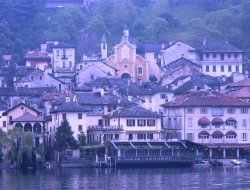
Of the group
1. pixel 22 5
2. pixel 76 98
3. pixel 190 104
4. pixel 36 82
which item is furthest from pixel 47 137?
pixel 22 5

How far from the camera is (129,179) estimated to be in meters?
99.4

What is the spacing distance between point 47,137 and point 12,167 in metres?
9.47

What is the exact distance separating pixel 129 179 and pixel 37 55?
7079cm

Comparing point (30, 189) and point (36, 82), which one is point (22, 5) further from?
point (30, 189)

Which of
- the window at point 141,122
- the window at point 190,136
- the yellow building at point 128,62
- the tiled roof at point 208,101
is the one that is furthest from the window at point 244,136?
the yellow building at point 128,62

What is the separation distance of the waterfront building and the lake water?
13.4 meters

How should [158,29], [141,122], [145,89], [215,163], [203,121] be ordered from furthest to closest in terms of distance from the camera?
[158,29] → [145,89] → [203,121] → [141,122] → [215,163]

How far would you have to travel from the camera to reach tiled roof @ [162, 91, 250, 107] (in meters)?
129

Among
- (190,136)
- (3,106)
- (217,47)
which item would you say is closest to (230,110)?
(190,136)

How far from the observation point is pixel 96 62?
506 feet

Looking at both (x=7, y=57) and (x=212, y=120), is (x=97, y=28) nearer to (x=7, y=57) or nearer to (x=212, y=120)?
(x=7, y=57)

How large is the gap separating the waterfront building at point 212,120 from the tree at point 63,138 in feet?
39.6

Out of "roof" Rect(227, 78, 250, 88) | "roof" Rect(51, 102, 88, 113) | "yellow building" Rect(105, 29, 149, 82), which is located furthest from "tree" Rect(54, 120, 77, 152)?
"yellow building" Rect(105, 29, 149, 82)

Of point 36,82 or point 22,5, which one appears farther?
point 22,5
